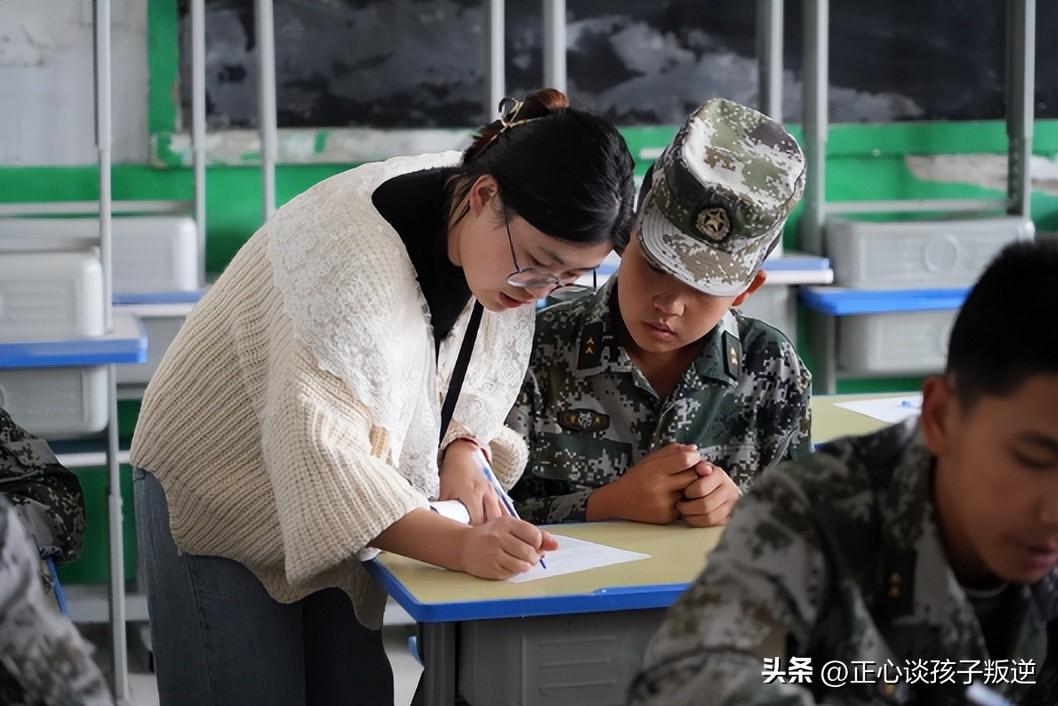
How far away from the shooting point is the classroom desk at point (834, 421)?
2.35 metres

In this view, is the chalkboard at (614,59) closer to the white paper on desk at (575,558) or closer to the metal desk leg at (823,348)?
the metal desk leg at (823,348)

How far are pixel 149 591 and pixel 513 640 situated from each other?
54 cm

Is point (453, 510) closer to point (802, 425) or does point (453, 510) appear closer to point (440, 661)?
point (440, 661)

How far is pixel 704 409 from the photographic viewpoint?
2033 millimetres

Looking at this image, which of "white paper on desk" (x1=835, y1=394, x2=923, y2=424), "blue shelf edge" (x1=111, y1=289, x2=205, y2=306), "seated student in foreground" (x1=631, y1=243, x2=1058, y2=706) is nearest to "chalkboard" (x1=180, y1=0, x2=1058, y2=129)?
"blue shelf edge" (x1=111, y1=289, x2=205, y2=306)

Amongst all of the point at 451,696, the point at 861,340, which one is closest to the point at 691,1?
the point at 861,340

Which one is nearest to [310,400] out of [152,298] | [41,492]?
[41,492]

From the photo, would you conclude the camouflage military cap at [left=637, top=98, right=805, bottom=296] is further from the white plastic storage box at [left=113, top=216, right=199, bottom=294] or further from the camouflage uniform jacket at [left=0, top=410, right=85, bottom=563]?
the white plastic storage box at [left=113, top=216, right=199, bottom=294]

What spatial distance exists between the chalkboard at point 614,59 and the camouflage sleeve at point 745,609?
2.78 metres

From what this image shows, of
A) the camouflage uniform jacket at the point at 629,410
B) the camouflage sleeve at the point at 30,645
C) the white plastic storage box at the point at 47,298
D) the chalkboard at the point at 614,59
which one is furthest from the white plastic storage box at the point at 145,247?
the camouflage sleeve at the point at 30,645

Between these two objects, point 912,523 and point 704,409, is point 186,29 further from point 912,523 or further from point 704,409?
point 912,523

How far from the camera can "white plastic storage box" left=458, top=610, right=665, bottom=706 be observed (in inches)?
64.9

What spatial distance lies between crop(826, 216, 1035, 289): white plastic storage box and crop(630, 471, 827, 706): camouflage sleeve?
2.66 m

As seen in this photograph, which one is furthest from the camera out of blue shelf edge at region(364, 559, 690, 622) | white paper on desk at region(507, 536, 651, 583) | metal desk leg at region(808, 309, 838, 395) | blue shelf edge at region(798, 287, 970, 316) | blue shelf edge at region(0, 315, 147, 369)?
metal desk leg at region(808, 309, 838, 395)
